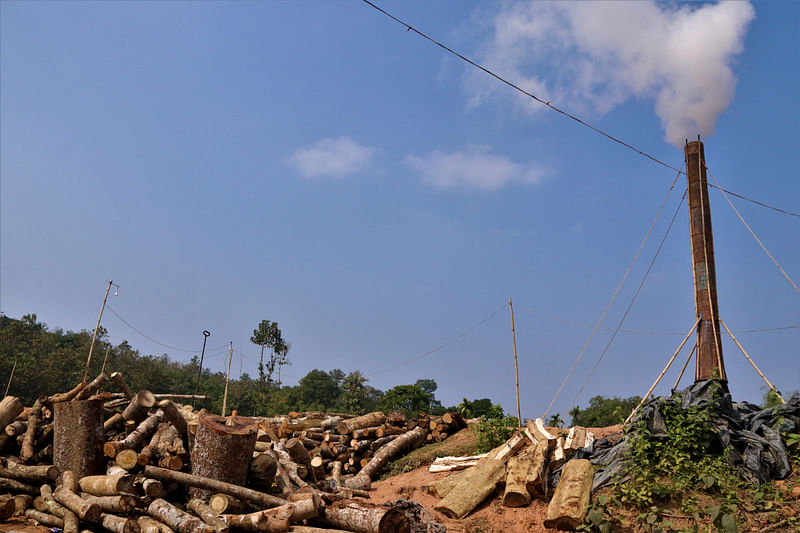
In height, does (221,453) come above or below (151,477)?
above

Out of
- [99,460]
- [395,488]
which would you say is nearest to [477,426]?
[395,488]

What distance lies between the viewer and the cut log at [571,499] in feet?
26.3

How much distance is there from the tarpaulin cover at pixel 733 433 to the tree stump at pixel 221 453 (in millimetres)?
4875

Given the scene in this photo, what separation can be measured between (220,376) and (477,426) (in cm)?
6209

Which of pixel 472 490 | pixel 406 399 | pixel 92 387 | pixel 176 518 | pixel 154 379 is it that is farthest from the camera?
pixel 154 379

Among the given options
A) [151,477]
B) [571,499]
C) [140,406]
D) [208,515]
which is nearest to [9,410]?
[140,406]

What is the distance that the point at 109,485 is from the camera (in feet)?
23.5

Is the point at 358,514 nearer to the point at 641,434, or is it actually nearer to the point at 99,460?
the point at 99,460

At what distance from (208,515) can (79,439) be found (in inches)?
98.6

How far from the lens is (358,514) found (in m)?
6.75

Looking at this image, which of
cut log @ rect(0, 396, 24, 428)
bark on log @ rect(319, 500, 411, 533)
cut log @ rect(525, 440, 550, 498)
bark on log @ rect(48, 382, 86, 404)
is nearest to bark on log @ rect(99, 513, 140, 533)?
bark on log @ rect(319, 500, 411, 533)

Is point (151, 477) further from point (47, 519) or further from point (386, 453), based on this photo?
point (386, 453)

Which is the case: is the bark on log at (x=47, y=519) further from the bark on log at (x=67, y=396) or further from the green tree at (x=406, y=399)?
the green tree at (x=406, y=399)

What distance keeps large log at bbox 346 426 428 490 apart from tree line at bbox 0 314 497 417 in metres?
14.9
